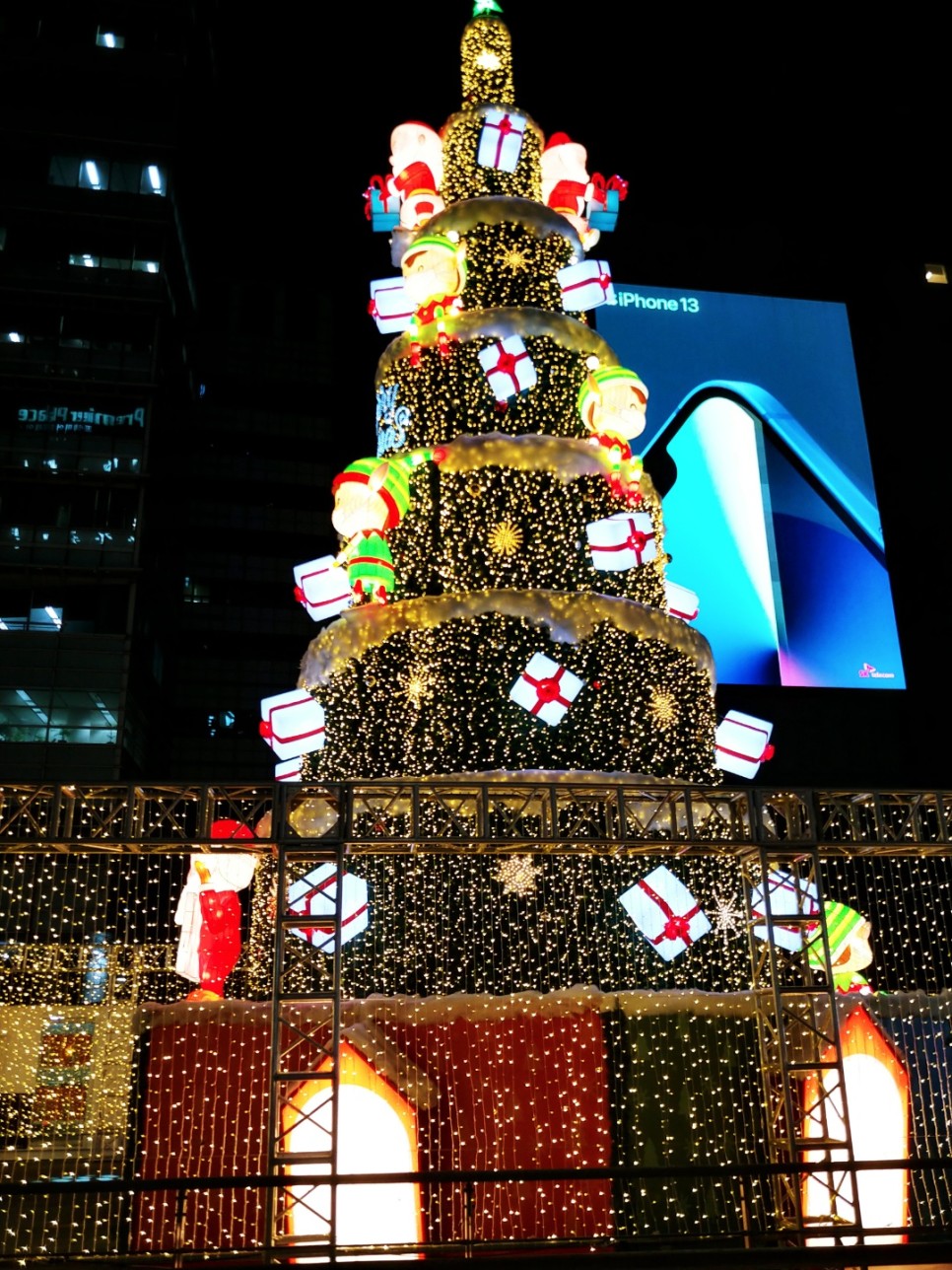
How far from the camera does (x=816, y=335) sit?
24031mm

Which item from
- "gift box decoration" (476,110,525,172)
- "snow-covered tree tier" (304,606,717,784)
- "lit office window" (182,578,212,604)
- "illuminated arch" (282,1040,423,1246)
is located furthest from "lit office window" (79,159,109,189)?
"illuminated arch" (282,1040,423,1246)

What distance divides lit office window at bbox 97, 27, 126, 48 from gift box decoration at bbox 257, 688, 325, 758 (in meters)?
28.8

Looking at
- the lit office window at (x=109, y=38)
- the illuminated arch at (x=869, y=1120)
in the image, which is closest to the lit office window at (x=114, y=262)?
the lit office window at (x=109, y=38)

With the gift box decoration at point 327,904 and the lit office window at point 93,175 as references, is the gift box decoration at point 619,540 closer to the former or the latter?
the gift box decoration at point 327,904

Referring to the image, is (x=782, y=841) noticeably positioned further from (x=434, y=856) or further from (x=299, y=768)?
(x=299, y=768)

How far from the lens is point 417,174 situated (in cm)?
1544

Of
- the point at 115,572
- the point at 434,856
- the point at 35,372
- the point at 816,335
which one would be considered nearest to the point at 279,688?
the point at 115,572

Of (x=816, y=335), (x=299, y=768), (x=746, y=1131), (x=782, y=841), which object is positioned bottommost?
(x=746, y=1131)

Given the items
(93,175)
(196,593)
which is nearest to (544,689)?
(93,175)

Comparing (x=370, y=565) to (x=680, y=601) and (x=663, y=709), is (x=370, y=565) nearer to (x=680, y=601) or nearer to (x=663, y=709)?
(x=663, y=709)

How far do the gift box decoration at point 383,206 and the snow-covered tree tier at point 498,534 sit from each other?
0.21ft

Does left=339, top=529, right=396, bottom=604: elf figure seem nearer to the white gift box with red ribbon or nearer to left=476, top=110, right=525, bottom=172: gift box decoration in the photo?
the white gift box with red ribbon

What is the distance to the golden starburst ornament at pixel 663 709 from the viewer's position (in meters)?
12.7

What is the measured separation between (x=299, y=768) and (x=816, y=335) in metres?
16.0
